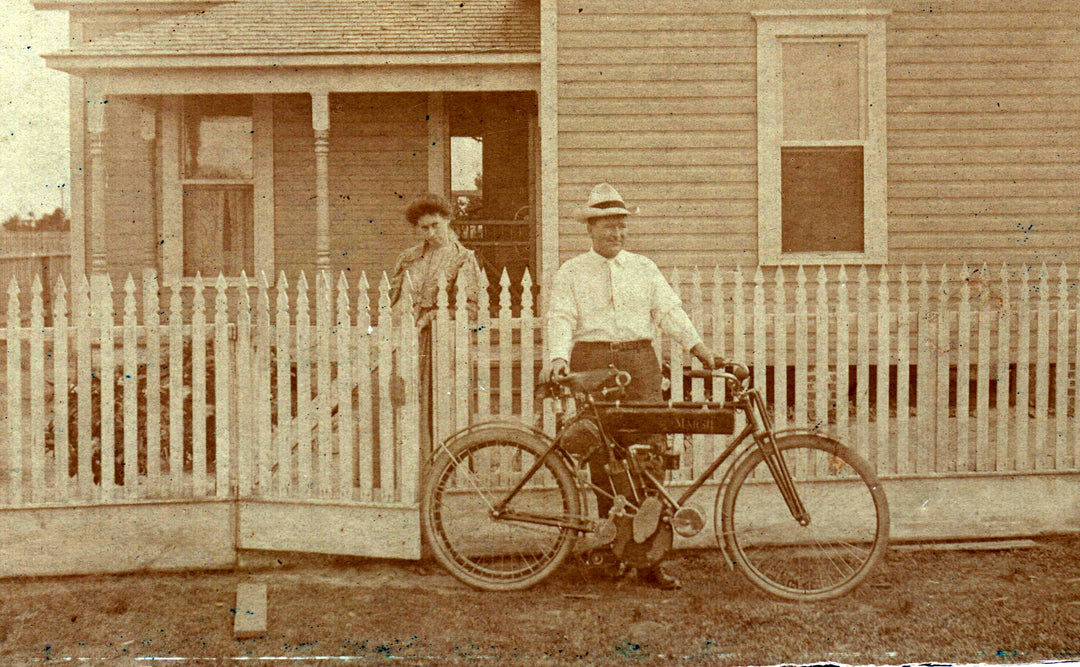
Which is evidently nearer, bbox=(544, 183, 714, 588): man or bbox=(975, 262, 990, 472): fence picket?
bbox=(544, 183, 714, 588): man

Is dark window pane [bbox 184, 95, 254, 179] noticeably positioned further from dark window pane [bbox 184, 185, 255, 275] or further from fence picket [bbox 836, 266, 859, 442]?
fence picket [bbox 836, 266, 859, 442]

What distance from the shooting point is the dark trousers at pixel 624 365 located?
15.7ft

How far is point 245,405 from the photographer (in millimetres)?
5176

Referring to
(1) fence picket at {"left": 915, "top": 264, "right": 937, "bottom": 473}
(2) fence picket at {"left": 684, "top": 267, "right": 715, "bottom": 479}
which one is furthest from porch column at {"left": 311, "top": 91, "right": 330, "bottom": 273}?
(1) fence picket at {"left": 915, "top": 264, "right": 937, "bottom": 473}

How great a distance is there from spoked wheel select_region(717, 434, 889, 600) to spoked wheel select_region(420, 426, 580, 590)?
30.3 inches

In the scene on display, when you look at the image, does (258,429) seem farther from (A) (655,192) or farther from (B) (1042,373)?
(A) (655,192)

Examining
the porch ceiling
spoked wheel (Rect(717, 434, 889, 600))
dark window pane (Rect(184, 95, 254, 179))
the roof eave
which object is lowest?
spoked wheel (Rect(717, 434, 889, 600))

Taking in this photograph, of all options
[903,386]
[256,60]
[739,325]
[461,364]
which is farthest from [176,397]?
[256,60]

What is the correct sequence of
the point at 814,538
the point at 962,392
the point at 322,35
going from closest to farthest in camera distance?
the point at 814,538, the point at 962,392, the point at 322,35

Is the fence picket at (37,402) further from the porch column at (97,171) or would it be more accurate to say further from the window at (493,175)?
the window at (493,175)

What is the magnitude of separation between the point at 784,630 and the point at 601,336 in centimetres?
157

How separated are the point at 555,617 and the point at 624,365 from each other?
1221 millimetres

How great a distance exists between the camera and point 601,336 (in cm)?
488

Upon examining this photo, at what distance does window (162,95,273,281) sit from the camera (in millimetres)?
12211
